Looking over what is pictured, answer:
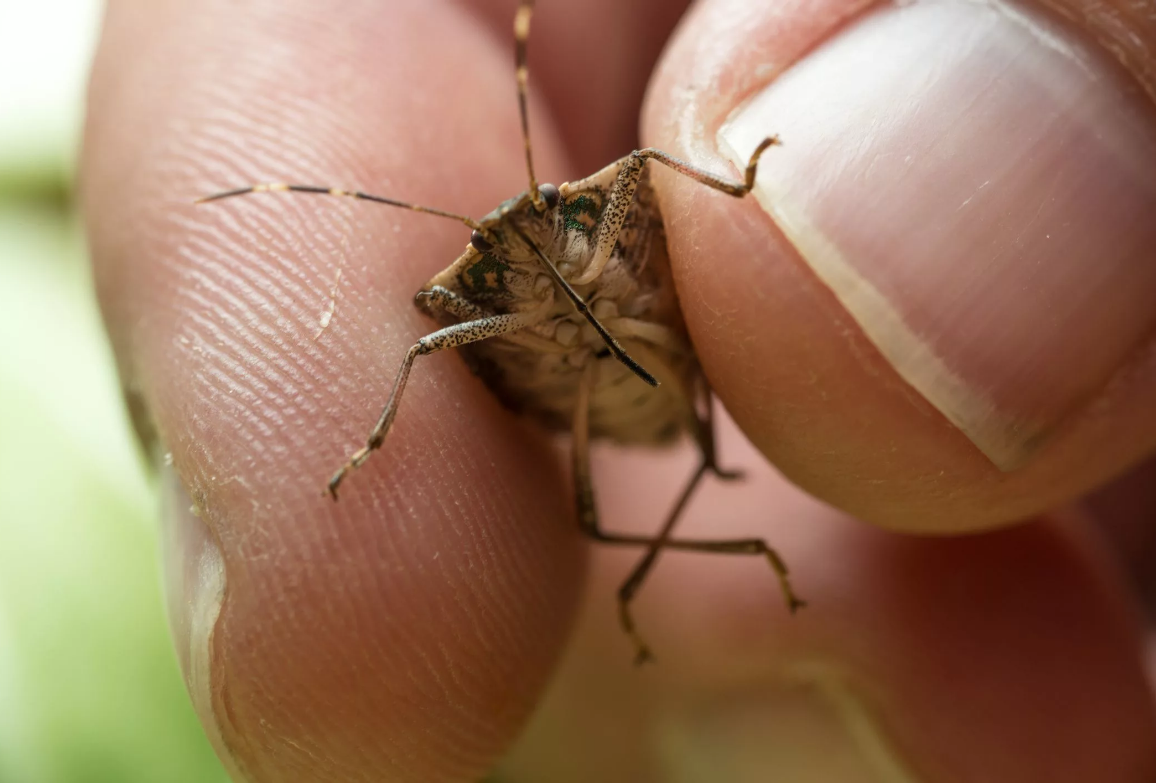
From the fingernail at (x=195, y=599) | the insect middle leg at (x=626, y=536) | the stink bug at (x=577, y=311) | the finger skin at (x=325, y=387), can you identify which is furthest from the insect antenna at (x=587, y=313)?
Answer: the fingernail at (x=195, y=599)

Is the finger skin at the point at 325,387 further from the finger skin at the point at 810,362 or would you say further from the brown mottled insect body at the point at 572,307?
the finger skin at the point at 810,362

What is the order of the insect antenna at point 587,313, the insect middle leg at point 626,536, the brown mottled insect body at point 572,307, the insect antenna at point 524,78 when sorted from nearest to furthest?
the insect antenna at point 524,78, the insect antenna at point 587,313, the brown mottled insect body at point 572,307, the insect middle leg at point 626,536

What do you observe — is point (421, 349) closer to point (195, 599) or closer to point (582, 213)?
point (582, 213)

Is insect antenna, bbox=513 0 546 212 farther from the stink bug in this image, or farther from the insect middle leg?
the insect middle leg

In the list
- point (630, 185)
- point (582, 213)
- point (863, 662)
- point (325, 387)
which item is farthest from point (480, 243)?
point (863, 662)

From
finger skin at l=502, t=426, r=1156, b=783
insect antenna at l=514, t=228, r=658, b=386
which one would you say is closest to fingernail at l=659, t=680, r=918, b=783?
finger skin at l=502, t=426, r=1156, b=783

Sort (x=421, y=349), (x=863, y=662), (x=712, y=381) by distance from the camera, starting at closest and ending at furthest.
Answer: (x=421, y=349) < (x=712, y=381) < (x=863, y=662)
